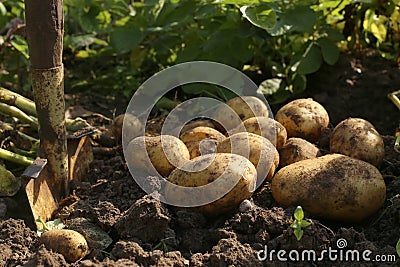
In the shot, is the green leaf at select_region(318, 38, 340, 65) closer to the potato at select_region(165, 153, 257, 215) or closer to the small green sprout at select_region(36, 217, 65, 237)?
the potato at select_region(165, 153, 257, 215)

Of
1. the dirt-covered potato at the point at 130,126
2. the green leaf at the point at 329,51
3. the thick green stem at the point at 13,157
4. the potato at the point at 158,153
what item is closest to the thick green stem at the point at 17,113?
the thick green stem at the point at 13,157

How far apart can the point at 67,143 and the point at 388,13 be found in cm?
164

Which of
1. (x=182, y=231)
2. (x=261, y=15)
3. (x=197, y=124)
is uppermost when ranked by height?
(x=261, y=15)

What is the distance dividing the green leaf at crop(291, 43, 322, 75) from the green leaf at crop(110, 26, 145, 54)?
743mm

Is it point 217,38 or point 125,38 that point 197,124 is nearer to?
point 217,38

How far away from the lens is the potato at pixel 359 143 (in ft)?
6.91

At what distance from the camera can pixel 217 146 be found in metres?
2.11

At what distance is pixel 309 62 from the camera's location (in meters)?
2.85

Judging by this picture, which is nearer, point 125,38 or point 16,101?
point 16,101

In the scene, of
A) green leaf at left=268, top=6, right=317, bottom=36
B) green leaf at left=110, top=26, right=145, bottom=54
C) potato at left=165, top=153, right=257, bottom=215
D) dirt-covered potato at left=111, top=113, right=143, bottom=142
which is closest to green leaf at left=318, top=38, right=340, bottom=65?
green leaf at left=268, top=6, right=317, bottom=36

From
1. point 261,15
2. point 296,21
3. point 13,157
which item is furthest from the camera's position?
point 296,21

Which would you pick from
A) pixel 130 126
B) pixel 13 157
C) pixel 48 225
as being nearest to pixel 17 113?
pixel 13 157

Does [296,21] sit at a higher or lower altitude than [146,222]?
higher

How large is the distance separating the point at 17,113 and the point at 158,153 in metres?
0.60
